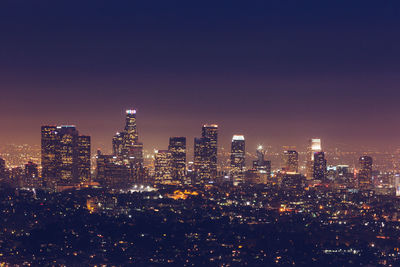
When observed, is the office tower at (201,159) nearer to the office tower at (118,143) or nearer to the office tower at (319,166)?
the office tower at (118,143)

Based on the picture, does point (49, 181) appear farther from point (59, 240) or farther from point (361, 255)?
point (361, 255)

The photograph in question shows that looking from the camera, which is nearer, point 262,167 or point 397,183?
point 397,183

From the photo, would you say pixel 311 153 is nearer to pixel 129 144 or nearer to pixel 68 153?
pixel 129 144

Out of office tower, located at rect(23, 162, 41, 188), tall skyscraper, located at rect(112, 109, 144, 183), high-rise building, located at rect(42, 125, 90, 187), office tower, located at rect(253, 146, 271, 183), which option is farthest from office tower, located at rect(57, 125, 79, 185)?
office tower, located at rect(253, 146, 271, 183)

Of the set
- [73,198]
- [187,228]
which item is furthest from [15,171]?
[187,228]

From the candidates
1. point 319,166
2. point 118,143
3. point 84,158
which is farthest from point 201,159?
point 84,158

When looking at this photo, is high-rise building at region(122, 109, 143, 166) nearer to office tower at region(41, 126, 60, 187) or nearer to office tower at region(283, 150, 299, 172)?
office tower at region(41, 126, 60, 187)

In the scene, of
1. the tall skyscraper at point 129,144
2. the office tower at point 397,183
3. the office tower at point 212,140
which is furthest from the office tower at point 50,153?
the office tower at point 397,183
